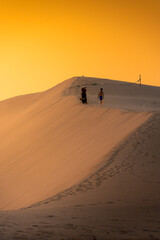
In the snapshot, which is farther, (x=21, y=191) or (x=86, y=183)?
(x=21, y=191)

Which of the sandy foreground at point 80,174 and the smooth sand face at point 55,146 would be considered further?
the smooth sand face at point 55,146

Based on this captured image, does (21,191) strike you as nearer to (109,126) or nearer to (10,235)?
(109,126)

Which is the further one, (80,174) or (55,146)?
(55,146)

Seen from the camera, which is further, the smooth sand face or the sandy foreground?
the smooth sand face

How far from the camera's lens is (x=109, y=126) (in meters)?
15.2

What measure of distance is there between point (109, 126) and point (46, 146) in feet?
9.89

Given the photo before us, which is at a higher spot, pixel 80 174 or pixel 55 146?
pixel 55 146

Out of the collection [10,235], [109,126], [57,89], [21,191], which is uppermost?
[57,89]

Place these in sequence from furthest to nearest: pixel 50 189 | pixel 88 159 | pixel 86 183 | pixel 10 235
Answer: pixel 88 159 → pixel 50 189 → pixel 86 183 → pixel 10 235

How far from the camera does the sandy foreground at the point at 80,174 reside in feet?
19.7

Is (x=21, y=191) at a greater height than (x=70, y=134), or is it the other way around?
(x=70, y=134)

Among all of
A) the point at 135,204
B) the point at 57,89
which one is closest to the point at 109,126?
the point at 135,204

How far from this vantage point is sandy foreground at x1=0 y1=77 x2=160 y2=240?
602cm

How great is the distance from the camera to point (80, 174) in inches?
408
